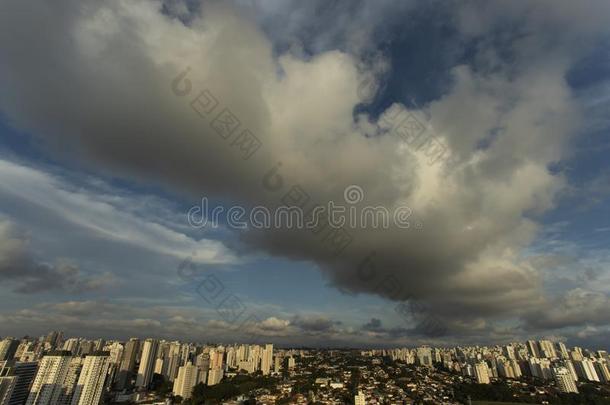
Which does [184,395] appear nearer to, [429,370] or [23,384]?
[23,384]

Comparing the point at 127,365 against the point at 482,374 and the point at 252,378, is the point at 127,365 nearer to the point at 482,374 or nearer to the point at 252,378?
the point at 252,378

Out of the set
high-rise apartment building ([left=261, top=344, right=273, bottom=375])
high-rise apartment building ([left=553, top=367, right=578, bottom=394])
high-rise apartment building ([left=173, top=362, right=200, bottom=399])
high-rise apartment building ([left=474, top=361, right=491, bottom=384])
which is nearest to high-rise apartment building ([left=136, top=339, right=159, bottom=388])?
high-rise apartment building ([left=173, top=362, right=200, bottom=399])

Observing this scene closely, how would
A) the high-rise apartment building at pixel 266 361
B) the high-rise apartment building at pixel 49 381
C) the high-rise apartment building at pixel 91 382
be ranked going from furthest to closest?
the high-rise apartment building at pixel 266 361, the high-rise apartment building at pixel 91 382, the high-rise apartment building at pixel 49 381

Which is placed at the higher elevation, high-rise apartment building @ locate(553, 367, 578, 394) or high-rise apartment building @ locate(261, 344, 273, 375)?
high-rise apartment building @ locate(261, 344, 273, 375)

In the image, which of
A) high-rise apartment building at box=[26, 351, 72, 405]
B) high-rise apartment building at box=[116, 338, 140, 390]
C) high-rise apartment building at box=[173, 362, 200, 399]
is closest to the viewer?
high-rise apartment building at box=[26, 351, 72, 405]

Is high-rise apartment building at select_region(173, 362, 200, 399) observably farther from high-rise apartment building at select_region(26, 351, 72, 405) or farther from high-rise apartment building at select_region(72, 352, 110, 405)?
high-rise apartment building at select_region(26, 351, 72, 405)

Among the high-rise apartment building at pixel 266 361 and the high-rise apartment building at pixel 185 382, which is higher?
the high-rise apartment building at pixel 266 361

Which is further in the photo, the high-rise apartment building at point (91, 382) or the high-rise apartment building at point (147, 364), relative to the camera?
the high-rise apartment building at point (147, 364)

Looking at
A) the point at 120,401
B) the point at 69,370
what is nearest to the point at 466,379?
the point at 120,401

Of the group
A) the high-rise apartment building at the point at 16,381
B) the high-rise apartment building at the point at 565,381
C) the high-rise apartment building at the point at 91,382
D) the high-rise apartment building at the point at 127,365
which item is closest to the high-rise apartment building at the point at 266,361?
the high-rise apartment building at the point at 127,365

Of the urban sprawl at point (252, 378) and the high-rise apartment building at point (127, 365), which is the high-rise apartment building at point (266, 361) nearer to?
the urban sprawl at point (252, 378)

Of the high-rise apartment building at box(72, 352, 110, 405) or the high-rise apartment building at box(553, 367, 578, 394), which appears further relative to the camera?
the high-rise apartment building at box(553, 367, 578, 394)
